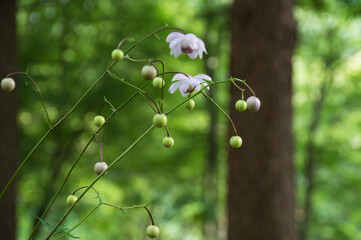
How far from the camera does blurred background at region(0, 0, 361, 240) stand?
14.8 feet

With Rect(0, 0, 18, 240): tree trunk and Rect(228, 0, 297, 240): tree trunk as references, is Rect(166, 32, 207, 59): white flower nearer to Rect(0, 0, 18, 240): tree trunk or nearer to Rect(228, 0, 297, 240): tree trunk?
Rect(228, 0, 297, 240): tree trunk

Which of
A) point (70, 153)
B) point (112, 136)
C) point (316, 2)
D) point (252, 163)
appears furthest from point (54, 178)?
point (316, 2)

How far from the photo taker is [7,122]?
2828 millimetres

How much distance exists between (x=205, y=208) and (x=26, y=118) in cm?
265

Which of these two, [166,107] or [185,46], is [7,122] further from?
[166,107]

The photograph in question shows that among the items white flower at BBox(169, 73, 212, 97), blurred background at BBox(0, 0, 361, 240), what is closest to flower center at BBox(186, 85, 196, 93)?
white flower at BBox(169, 73, 212, 97)

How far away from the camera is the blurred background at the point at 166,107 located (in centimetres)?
451

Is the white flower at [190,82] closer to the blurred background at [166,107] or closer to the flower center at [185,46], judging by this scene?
the flower center at [185,46]

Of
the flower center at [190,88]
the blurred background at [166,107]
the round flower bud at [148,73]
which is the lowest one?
the blurred background at [166,107]

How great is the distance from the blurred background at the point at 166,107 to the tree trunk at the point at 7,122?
1.07 m

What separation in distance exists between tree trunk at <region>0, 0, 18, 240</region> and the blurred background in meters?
1.07

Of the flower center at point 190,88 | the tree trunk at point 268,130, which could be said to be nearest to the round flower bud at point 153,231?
the flower center at point 190,88

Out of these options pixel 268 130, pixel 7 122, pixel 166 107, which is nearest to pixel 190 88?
pixel 268 130

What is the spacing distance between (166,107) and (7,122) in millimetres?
2665
